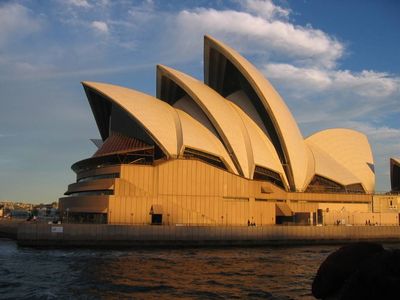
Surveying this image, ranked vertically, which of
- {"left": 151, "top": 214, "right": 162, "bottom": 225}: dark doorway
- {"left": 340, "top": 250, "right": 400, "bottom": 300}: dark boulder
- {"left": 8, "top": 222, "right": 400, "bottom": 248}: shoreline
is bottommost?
{"left": 8, "top": 222, "right": 400, "bottom": 248}: shoreline

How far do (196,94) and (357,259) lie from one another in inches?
1724

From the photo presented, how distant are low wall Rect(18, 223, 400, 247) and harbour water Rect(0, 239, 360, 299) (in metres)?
4.60

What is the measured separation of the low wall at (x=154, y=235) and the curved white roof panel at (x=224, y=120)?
847 cm

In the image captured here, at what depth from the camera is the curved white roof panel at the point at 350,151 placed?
64812 mm

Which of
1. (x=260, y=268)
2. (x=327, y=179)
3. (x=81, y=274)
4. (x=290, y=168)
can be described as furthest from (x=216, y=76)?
(x=81, y=274)

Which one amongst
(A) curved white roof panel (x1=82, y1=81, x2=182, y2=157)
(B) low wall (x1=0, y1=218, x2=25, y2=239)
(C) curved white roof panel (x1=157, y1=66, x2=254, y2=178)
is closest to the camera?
(A) curved white roof panel (x1=82, y1=81, x2=182, y2=157)

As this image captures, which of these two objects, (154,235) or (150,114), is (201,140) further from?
(154,235)

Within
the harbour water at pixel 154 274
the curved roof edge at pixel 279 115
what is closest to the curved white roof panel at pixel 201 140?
the curved roof edge at pixel 279 115

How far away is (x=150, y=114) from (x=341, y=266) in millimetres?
42383

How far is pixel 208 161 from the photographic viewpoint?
5191cm

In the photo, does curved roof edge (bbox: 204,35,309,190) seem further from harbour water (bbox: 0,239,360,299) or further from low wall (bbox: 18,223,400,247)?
harbour water (bbox: 0,239,360,299)

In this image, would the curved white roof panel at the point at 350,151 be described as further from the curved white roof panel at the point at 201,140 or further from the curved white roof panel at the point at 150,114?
the curved white roof panel at the point at 150,114

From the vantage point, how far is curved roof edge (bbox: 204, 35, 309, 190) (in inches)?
2138

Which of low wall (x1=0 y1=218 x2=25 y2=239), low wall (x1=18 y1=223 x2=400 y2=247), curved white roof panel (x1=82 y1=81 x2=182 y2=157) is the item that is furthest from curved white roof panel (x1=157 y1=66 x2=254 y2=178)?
low wall (x1=0 y1=218 x2=25 y2=239)
